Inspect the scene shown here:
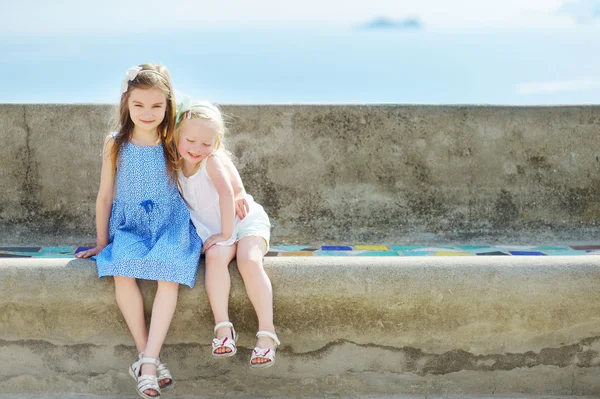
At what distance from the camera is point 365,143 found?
15.4 feet

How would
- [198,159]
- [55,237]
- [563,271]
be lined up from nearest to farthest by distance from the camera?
[563,271], [198,159], [55,237]

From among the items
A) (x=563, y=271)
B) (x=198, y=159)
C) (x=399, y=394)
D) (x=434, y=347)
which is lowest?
(x=399, y=394)

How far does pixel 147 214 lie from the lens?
3021mm

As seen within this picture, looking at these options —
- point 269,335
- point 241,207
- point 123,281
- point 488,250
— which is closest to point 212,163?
point 241,207

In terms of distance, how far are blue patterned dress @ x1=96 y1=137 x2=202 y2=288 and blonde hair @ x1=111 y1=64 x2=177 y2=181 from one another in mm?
28

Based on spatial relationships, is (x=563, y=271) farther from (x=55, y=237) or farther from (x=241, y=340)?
(x=55, y=237)

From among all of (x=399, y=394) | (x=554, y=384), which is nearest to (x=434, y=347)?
(x=399, y=394)

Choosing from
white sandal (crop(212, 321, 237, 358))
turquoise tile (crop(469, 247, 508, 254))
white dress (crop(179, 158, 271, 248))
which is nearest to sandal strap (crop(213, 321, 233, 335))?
white sandal (crop(212, 321, 237, 358))

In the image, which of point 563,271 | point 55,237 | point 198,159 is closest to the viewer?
point 563,271

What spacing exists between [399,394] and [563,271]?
0.76 m

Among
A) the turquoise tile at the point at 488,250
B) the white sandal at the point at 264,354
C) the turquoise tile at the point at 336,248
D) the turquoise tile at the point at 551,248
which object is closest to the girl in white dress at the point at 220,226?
the white sandal at the point at 264,354

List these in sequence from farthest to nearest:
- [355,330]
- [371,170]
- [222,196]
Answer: [371,170], [222,196], [355,330]

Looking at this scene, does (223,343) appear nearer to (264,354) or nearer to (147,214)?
(264,354)

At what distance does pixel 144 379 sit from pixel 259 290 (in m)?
0.50
